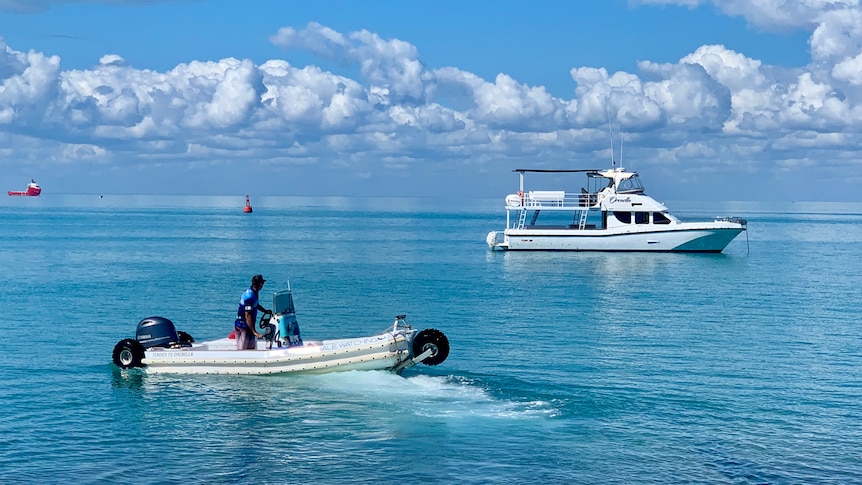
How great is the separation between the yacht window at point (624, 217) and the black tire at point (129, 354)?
55.2 meters

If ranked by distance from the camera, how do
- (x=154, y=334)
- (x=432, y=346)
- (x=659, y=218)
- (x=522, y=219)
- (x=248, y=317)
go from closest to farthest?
(x=248, y=317), (x=432, y=346), (x=154, y=334), (x=659, y=218), (x=522, y=219)

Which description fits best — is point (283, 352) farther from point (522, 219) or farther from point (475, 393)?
point (522, 219)

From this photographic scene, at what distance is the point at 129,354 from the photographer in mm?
28156

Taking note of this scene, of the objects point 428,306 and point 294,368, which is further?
point 428,306

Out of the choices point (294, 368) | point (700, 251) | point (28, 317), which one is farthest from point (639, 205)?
point (294, 368)

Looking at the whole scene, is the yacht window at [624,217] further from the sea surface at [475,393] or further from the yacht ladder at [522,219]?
the sea surface at [475,393]

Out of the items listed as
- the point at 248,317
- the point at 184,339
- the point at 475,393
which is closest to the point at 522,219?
the point at 184,339

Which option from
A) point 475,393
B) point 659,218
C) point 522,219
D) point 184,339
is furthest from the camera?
point 522,219

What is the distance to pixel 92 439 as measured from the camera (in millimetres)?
22141

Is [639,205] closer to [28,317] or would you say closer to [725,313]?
[725,313]

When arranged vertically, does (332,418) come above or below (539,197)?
below

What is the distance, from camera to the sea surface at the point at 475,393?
66.3 feet

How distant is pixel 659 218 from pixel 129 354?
187ft

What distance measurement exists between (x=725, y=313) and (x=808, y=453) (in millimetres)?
24226
